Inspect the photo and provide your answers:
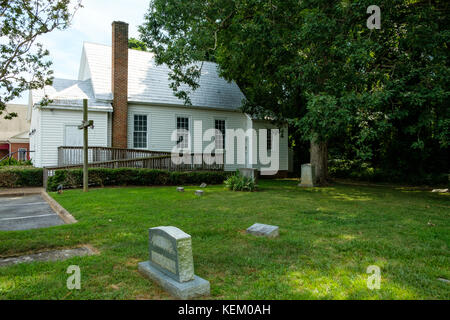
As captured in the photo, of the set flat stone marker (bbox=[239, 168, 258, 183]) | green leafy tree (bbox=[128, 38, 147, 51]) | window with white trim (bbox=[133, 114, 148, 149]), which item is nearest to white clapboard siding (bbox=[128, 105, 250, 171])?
window with white trim (bbox=[133, 114, 148, 149])

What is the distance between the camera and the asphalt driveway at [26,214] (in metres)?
7.15

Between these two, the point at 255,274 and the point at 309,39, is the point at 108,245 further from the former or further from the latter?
the point at 309,39

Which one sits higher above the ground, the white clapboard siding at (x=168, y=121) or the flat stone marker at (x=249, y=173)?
the white clapboard siding at (x=168, y=121)

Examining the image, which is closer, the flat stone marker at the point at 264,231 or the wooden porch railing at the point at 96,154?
the flat stone marker at the point at 264,231

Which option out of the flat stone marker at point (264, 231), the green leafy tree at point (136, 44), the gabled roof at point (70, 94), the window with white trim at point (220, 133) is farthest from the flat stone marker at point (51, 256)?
the green leafy tree at point (136, 44)

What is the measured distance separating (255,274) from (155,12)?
13.8m

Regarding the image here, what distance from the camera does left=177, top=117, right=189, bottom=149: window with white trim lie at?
19.3 m

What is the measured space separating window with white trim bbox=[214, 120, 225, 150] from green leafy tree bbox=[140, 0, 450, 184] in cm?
505

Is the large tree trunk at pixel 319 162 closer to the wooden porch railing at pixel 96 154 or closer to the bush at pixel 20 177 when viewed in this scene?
the wooden porch railing at pixel 96 154

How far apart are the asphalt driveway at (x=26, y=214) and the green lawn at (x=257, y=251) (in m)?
0.63

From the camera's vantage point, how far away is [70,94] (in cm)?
1677

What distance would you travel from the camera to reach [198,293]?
3375mm

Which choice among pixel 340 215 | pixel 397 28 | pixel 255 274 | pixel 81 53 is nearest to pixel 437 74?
pixel 397 28

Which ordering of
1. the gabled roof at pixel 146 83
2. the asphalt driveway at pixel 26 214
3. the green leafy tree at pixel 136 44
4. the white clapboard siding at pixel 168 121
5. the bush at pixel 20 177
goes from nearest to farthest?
1. the asphalt driveway at pixel 26 214
2. the bush at pixel 20 177
3. the gabled roof at pixel 146 83
4. the white clapboard siding at pixel 168 121
5. the green leafy tree at pixel 136 44
